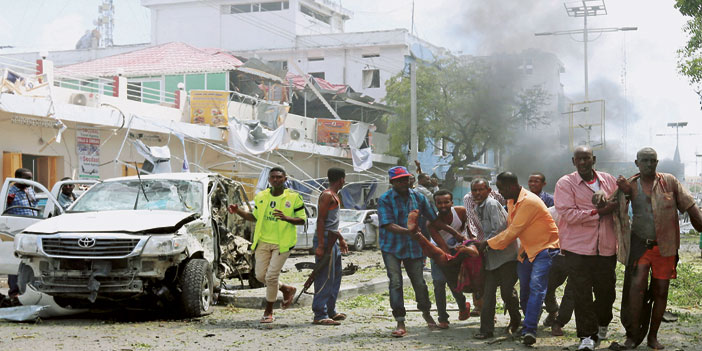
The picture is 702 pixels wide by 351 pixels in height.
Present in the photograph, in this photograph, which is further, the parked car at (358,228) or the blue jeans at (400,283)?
the parked car at (358,228)

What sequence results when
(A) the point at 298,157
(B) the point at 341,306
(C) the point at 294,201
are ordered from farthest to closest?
(A) the point at 298,157, (B) the point at 341,306, (C) the point at 294,201

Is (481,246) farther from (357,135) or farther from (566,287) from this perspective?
(357,135)

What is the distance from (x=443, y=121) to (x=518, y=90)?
4.47 meters

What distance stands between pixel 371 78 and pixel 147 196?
4177 centimetres

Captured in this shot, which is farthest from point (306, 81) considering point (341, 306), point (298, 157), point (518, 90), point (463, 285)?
point (463, 285)

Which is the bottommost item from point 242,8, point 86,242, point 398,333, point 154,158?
point 398,333

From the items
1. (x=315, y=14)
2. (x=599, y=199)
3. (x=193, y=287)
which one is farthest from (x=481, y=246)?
(x=315, y=14)

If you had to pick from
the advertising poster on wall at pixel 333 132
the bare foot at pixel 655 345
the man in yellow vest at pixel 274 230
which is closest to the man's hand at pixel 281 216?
the man in yellow vest at pixel 274 230

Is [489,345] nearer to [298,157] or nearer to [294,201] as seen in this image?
[294,201]

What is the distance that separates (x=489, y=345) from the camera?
7.22 meters

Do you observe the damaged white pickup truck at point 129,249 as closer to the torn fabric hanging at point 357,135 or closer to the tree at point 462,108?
the torn fabric hanging at point 357,135

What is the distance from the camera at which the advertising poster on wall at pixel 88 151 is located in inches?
909

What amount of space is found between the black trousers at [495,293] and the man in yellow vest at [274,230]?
2153 millimetres

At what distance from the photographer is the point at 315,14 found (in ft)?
194
